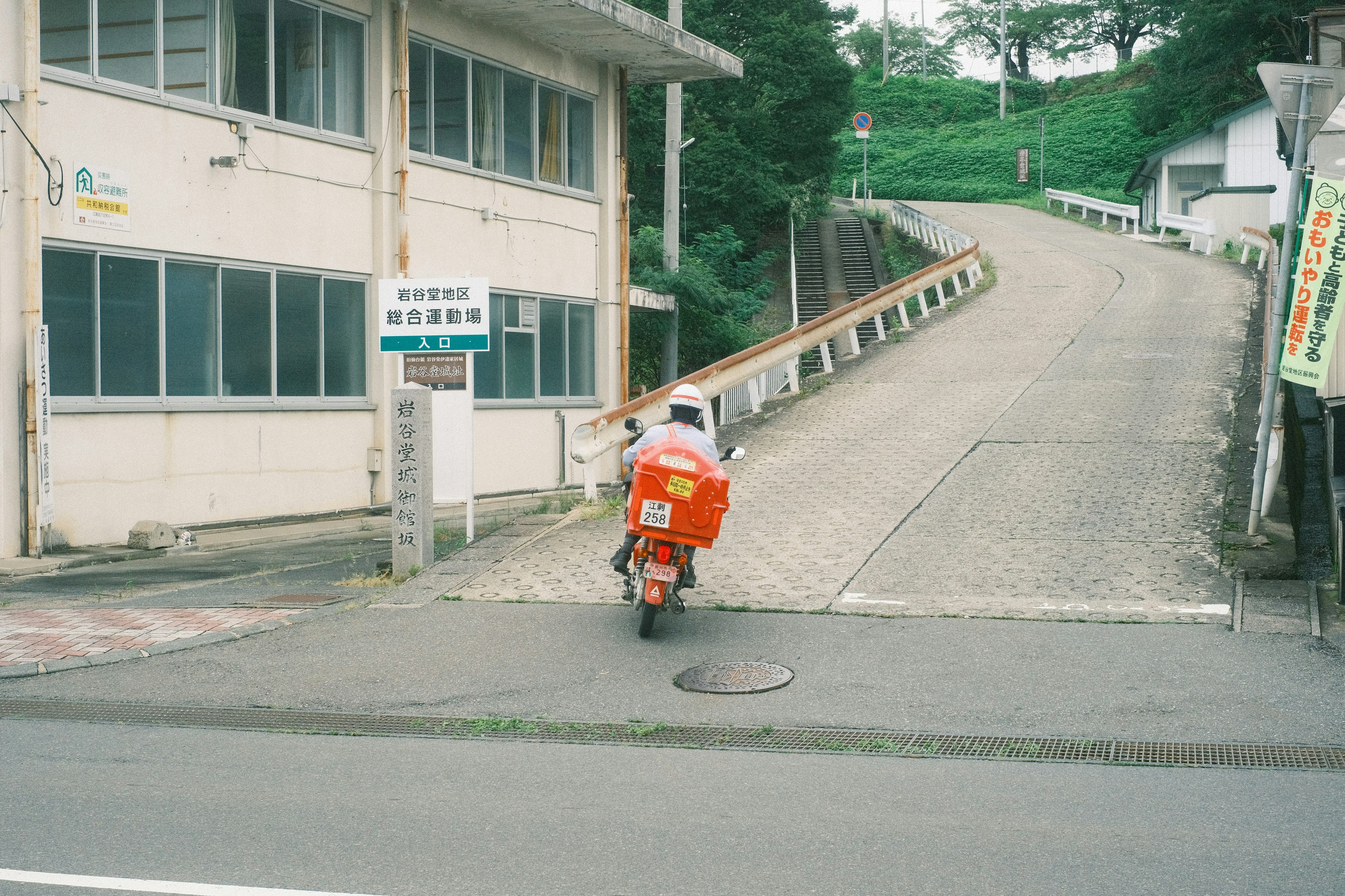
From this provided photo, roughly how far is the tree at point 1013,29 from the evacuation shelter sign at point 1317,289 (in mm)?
Answer: 81467

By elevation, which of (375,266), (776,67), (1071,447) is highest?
(776,67)

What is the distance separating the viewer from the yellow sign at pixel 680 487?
8.59m

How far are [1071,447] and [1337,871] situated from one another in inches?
388

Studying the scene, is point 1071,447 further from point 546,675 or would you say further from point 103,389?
point 103,389

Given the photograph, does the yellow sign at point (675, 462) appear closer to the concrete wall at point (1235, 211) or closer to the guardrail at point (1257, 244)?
the guardrail at point (1257, 244)

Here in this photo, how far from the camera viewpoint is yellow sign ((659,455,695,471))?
28.3ft

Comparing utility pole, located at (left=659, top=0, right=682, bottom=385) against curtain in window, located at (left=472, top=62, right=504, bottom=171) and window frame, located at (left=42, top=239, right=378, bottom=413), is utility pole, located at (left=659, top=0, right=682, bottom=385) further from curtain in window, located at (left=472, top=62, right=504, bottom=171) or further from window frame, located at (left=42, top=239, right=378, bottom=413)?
window frame, located at (left=42, top=239, right=378, bottom=413)

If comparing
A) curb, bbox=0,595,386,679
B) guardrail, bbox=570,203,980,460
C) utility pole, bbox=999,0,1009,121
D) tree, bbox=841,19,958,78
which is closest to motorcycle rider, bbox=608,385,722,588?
curb, bbox=0,595,386,679

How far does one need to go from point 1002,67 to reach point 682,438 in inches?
3157

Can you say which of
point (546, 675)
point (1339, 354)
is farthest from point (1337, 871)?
point (1339, 354)

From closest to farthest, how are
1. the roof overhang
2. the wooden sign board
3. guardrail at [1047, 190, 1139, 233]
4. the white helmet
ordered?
the white helmet → the wooden sign board → the roof overhang → guardrail at [1047, 190, 1139, 233]

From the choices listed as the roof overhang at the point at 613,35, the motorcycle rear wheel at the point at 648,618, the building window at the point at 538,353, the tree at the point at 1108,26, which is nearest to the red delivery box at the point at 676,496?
the motorcycle rear wheel at the point at 648,618

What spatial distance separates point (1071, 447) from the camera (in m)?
14.1

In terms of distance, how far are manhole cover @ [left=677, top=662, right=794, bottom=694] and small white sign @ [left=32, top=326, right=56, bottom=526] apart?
707 centimetres
